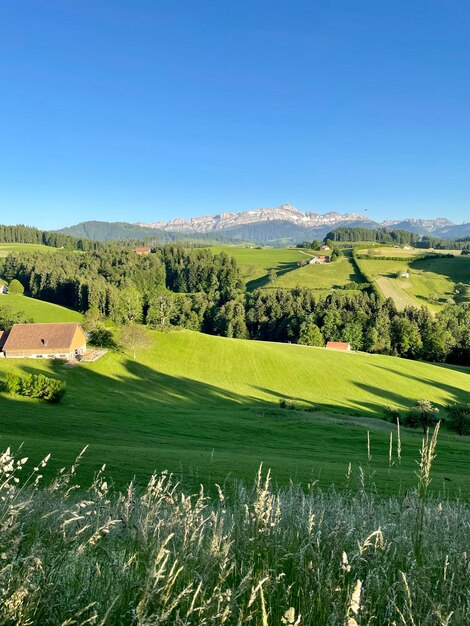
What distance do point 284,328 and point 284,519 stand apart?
10796cm

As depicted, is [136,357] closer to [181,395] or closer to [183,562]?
[181,395]

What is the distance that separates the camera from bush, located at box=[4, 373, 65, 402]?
42688 millimetres

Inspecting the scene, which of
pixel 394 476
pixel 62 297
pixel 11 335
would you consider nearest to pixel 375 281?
pixel 62 297

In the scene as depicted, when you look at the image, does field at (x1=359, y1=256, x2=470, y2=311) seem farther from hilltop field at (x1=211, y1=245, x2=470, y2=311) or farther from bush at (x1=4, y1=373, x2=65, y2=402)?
bush at (x1=4, y1=373, x2=65, y2=402)

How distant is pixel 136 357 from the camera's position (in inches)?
2869

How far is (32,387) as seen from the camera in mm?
43000

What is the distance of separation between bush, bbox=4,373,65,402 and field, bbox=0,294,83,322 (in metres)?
68.3

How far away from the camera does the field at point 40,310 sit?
4289 inches

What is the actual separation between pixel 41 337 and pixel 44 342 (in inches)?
52.4

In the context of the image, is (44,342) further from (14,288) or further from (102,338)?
(14,288)

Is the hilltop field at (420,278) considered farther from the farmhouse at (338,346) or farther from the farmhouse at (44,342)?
the farmhouse at (44,342)

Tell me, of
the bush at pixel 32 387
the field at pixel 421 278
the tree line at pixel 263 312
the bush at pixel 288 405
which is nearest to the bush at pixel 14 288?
the tree line at pixel 263 312

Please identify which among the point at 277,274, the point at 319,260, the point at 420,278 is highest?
the point at 319,260

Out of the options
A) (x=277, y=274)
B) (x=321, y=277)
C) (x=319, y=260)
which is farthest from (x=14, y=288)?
(x=319, y=260)
